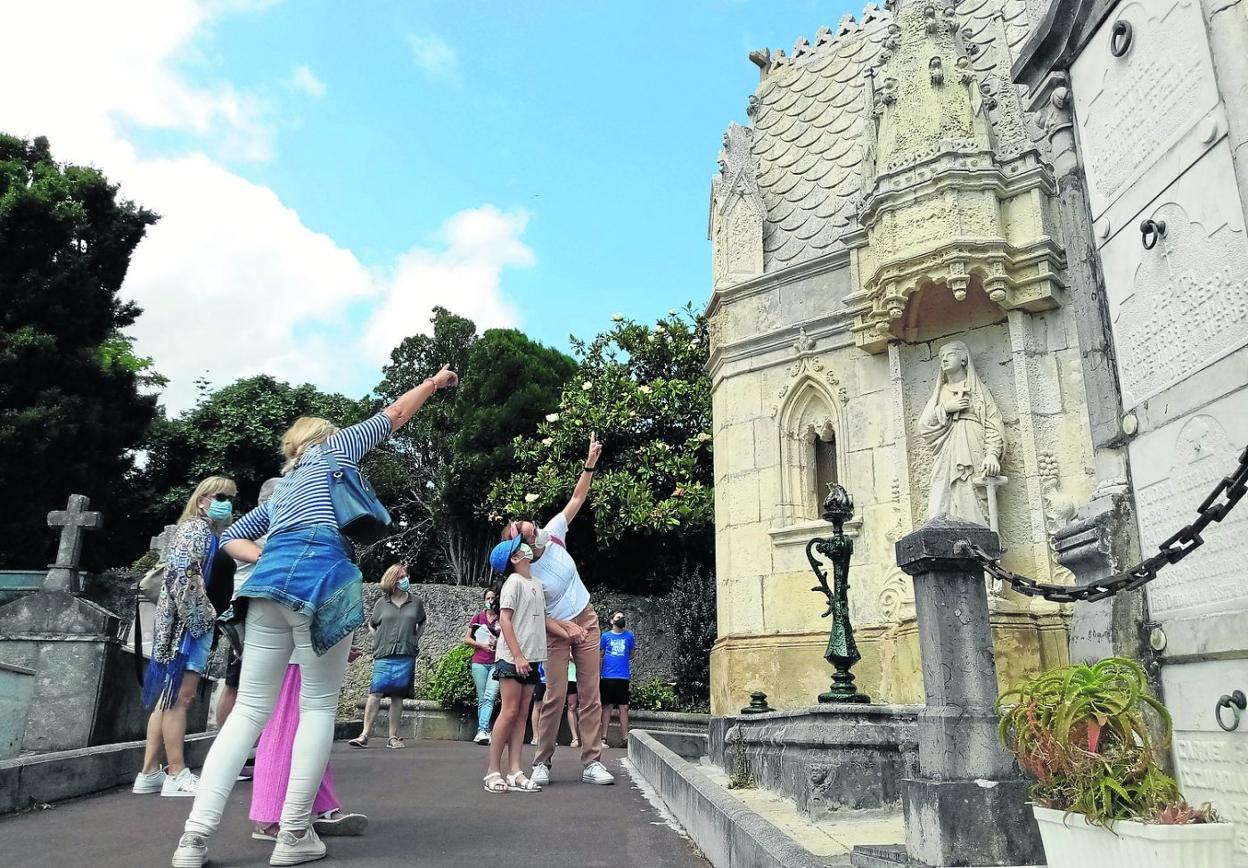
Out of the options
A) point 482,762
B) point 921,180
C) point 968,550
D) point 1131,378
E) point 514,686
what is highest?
point 921,180

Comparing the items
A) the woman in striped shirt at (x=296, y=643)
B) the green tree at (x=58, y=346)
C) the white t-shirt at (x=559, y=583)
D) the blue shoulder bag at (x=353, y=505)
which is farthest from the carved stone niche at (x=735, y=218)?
the green tree at (x=58, y=346)

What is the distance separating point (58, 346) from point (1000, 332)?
61.6ft

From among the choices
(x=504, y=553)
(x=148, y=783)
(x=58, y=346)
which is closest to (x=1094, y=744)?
(x=504, y=553)

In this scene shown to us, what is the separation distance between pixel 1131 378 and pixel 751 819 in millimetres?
2780

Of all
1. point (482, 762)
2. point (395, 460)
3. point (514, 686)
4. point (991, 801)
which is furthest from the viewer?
point (395, 460)

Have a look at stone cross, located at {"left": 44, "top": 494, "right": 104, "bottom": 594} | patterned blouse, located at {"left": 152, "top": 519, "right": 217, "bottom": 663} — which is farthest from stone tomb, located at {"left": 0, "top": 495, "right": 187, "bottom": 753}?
patterned blouse, located at {"left": 152, "top": 519, "right": 217, "bottom": 663}

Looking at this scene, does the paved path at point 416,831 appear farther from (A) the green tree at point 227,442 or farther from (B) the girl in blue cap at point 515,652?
(A) the green tree at point 227,442

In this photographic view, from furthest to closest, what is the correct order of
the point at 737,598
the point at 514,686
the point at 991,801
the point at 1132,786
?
the point at 737,598
the point at 514,686
the point at 991,801
the point at 1132,786

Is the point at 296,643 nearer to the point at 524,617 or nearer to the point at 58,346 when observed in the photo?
the point at 524,617

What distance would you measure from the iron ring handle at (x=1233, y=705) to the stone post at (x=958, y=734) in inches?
33.4

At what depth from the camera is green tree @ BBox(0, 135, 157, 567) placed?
17.9 meters

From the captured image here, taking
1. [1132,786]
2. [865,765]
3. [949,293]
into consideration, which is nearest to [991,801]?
[1132,786]

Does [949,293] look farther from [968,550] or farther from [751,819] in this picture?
[751,819]

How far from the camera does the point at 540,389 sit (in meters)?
22.7
